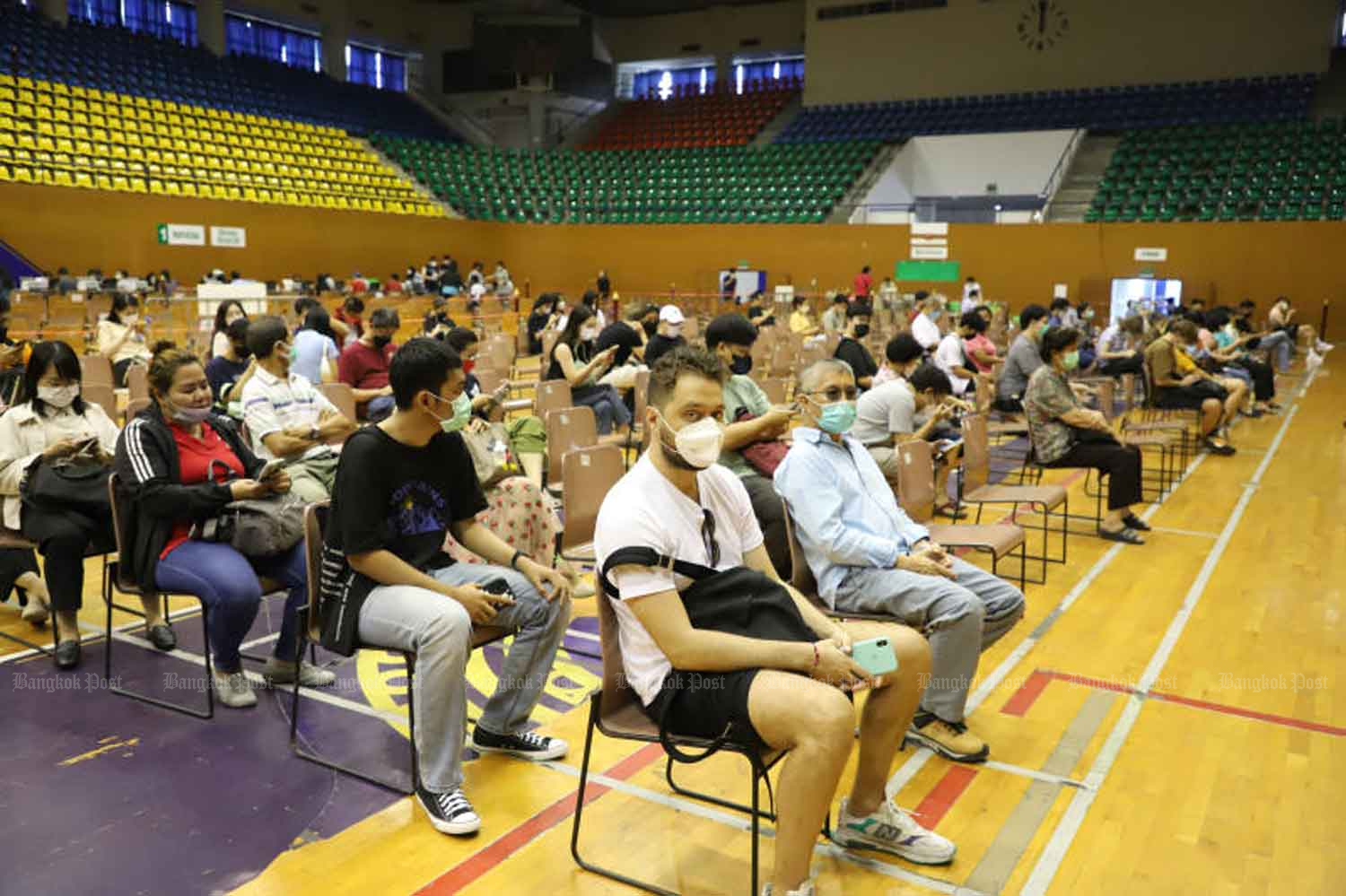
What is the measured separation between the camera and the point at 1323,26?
2345 centimetres

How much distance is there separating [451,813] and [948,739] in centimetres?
181

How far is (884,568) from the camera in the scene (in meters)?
3.70

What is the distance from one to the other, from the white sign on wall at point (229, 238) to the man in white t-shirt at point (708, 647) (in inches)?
786

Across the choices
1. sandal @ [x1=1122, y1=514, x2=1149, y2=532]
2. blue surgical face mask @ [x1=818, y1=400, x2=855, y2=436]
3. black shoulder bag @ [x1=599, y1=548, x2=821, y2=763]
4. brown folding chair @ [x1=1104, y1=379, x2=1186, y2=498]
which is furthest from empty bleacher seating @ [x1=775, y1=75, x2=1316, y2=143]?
black shoulder bag @ [x1=599, y1=548, x2=821, y2=763]

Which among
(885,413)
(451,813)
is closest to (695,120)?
(885,413)

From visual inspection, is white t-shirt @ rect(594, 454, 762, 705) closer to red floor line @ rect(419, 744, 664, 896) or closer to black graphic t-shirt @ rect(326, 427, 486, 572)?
red floor line @ rect(419, 744, 664, 896)

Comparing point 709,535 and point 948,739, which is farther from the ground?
point 709,535

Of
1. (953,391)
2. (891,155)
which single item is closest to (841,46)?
(891,155)

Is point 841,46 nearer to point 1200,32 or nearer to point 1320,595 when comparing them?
point 1200,32

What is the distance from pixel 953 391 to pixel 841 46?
23235 millimetres

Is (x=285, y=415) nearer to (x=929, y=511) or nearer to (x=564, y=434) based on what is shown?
(x=564, y=434)

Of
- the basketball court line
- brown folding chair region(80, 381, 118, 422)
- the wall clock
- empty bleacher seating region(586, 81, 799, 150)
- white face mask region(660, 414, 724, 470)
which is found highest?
the wall clock

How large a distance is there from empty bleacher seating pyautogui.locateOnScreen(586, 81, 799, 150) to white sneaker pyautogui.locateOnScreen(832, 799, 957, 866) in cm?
2831

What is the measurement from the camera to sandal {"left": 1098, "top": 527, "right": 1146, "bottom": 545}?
22.3 feet
